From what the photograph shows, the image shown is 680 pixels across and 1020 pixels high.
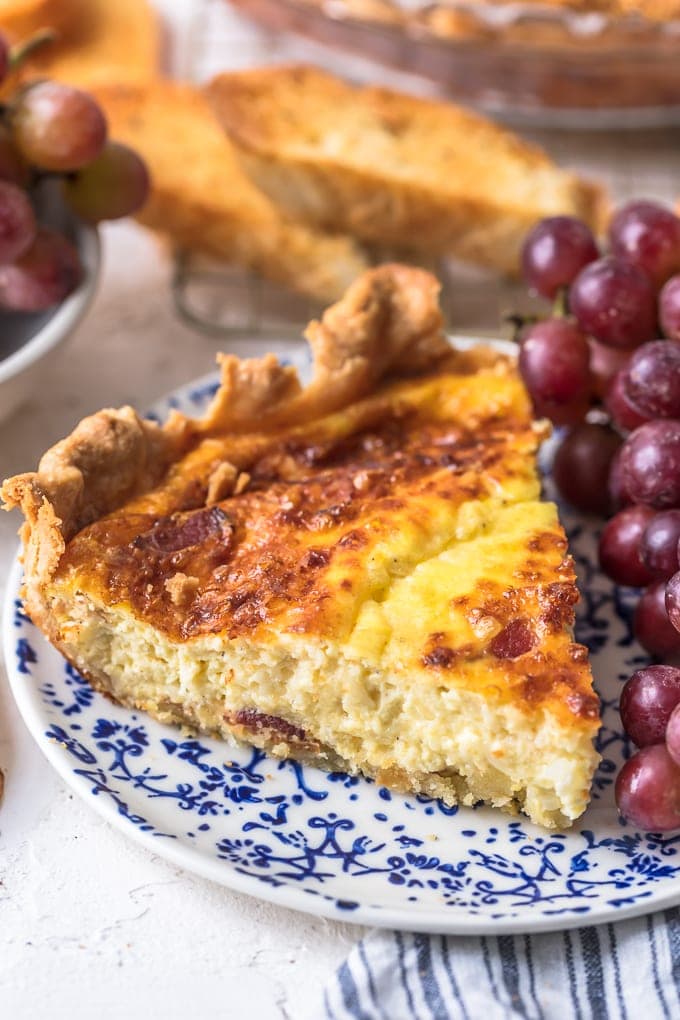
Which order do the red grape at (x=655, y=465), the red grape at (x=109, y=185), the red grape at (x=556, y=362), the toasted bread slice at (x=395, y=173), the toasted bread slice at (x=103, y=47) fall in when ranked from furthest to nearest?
the toasted bread slice at (x=103, y=47), the toasted bread slice at (x=395, y=173), the red grape at (x=109, y=185), the red grape at (x=556, y=362), the red grape at (x=655, y=465)

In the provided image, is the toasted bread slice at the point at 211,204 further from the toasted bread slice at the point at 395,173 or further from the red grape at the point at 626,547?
the red grape at the point at 626,547

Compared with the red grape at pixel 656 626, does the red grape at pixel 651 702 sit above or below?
above

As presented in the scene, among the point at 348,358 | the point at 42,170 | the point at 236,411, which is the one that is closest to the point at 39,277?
the point at 42,170

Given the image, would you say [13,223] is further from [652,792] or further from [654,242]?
[652,792]

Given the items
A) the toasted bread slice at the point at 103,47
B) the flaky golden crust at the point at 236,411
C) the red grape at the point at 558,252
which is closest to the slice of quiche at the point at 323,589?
the flaky golden crust at the point at 236,411

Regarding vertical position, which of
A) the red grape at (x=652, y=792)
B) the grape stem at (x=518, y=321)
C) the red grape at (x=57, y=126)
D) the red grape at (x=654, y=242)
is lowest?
the red grape at (x=652, y=792)

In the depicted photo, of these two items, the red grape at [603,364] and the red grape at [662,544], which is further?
the red grape at [603,364]
